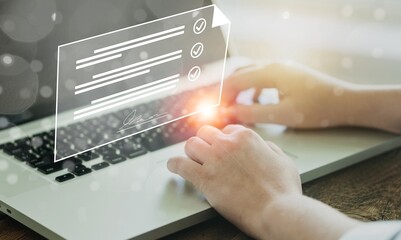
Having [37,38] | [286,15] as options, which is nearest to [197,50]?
[37,38]

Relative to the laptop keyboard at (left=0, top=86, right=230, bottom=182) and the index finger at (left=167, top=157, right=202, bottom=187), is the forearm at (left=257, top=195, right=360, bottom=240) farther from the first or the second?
the laptop keyboard at (left=0, top=86, right=230, bottom=182)

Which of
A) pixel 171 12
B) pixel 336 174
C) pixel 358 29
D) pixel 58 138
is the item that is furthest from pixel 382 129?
pixel 358 29

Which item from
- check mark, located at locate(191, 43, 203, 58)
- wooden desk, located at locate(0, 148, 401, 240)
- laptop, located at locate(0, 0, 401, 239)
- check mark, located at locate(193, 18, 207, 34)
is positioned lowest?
wooden desk, located at locate(0, 148, 401, 240)

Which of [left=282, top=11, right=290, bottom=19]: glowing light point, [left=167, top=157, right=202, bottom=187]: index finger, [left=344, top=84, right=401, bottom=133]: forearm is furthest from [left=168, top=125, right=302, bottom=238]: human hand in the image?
[left=282, top=11, right=290, bottom=19]: glowing light point

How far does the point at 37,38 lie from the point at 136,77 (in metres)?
0.17

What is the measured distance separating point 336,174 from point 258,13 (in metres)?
Answer: 0.82

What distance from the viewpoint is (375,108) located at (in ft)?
3.43

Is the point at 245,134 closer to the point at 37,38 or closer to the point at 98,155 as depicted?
the point at 98,155

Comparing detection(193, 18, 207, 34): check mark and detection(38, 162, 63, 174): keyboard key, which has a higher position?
detection(193, 18, 207, 34): check mark

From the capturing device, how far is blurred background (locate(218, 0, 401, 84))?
1.31 metres

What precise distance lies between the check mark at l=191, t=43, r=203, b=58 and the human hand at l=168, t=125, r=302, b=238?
12 cm

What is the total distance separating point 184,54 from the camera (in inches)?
36.9
